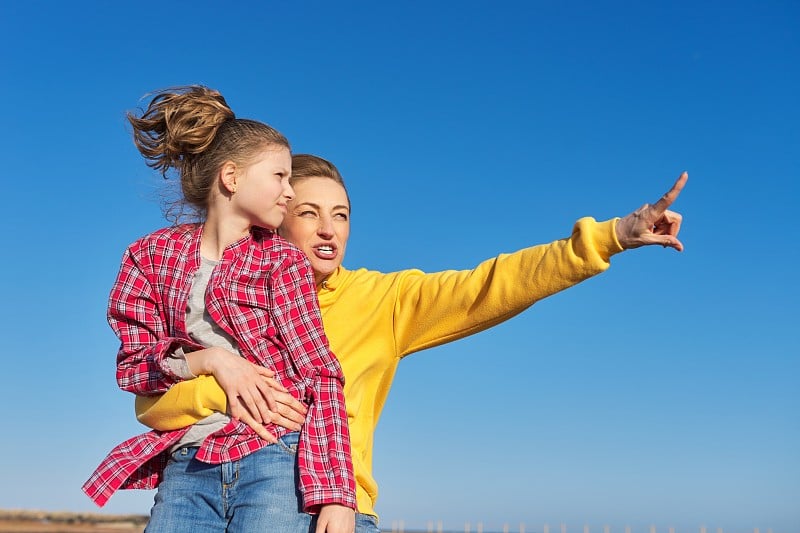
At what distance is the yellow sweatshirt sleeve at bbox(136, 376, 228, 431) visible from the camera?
10.8ft

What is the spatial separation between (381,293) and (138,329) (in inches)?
46.4

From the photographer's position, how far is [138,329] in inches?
139

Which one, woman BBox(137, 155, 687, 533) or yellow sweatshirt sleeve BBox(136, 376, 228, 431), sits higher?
woman BBox(137, 155, 687, 533)

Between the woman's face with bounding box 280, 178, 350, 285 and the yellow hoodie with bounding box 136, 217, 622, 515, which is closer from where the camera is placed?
the yellow hoodie with bounding box 136, 217, 622, 515

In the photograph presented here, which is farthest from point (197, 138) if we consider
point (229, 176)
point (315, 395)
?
point (315, 395)

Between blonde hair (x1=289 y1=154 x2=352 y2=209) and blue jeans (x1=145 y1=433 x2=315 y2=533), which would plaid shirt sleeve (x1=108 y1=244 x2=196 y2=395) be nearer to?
blue jeans (x1=145 y1=433 x2=315 y2=533)

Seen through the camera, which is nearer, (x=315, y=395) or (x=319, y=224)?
(x=315, y=395)

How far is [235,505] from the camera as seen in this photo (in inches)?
125

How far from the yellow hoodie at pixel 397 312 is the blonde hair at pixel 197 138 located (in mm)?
816

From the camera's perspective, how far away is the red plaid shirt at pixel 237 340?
325 centimetres

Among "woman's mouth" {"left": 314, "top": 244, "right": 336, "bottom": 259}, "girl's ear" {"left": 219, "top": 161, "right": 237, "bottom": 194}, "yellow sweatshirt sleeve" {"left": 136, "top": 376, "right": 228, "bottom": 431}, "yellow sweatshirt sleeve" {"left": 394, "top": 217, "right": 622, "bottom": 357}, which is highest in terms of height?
"girl's ear" {"left": 219, "top": 161, "right": 237, "bottom": 194}

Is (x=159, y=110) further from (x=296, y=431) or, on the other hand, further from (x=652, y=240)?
(x=652, y=240)

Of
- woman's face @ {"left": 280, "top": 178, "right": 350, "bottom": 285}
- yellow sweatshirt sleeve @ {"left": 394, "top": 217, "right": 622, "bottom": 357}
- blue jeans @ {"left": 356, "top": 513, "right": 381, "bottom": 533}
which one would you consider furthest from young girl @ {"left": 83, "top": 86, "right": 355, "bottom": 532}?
yellow sweatshirt sleeve @ {"left": 394, "top": 217, "right": 622, "bottom": 357}

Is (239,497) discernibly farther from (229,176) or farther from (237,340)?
(229,176)
